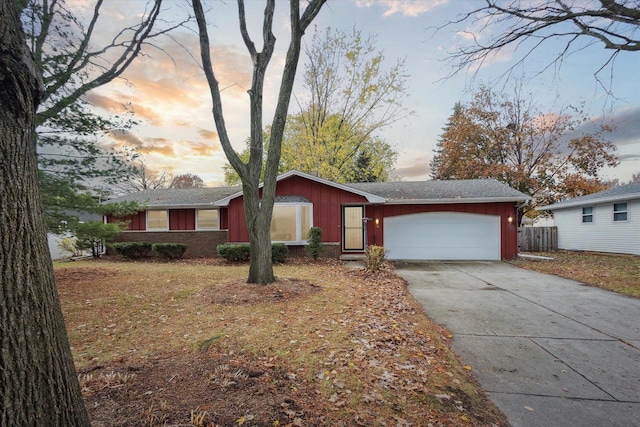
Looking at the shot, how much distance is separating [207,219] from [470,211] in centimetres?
1215

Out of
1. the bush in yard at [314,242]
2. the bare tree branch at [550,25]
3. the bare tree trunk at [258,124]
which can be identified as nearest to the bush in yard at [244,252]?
the bush in yard at [314,242]

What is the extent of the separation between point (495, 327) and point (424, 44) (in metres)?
6.02

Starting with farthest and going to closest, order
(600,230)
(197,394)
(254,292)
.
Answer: (600,230)
(254,292)
(197,394)

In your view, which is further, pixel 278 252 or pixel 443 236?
pixel 443 236

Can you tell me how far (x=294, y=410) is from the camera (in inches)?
91.0

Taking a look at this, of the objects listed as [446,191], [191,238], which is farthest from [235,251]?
[446,191]

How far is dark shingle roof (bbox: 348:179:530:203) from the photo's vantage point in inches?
482

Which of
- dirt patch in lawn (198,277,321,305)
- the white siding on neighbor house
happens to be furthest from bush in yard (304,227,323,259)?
the white siding on neighbor house

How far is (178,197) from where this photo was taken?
1498 cm

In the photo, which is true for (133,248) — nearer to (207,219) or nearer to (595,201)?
(207,219)

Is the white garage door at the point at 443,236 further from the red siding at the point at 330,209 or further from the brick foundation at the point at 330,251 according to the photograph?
the brick foundation at the point at 330,251

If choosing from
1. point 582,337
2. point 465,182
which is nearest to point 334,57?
point 465,182

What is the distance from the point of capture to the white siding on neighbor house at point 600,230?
1305 cm

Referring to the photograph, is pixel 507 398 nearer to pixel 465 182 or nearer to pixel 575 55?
pixel 575 55
